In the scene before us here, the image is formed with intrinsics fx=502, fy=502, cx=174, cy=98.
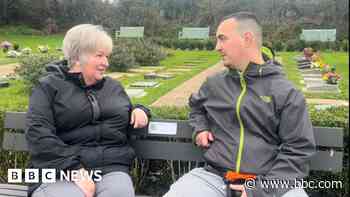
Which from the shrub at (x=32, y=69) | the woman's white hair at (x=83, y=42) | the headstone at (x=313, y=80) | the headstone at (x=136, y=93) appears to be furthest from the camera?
the headstone at (x=313, y=80)

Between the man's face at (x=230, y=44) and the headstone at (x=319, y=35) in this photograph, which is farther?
the headstone at (x=319, y=35)

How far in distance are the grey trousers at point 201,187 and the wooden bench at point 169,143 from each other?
34cm

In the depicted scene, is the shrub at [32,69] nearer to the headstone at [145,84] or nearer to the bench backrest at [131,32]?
the headstone at [145,84]

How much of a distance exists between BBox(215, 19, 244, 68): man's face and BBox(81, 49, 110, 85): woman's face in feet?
2.21

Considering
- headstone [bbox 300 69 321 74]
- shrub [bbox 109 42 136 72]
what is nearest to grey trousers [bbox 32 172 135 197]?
shrub [bbox 109 42 136 72]

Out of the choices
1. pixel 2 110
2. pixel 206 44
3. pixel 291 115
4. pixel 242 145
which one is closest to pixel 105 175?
pixel 242 145

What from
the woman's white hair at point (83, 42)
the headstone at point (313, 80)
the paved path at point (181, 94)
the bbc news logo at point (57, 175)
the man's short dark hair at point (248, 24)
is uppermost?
the man's short dark hair at point (248, 24)

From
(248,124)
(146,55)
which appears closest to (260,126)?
(248,124)

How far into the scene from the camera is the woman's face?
9.48ft

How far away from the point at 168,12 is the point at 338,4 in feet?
30.4

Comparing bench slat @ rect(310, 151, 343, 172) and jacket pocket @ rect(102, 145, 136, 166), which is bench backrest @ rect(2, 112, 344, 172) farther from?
jacket pocket @ rect(102, 145, 136, 166)

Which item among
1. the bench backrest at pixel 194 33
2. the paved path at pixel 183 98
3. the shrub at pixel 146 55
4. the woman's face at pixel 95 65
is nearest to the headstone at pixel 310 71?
the paved path at pixel 183 98

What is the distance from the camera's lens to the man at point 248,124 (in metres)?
2.64

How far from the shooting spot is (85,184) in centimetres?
273
